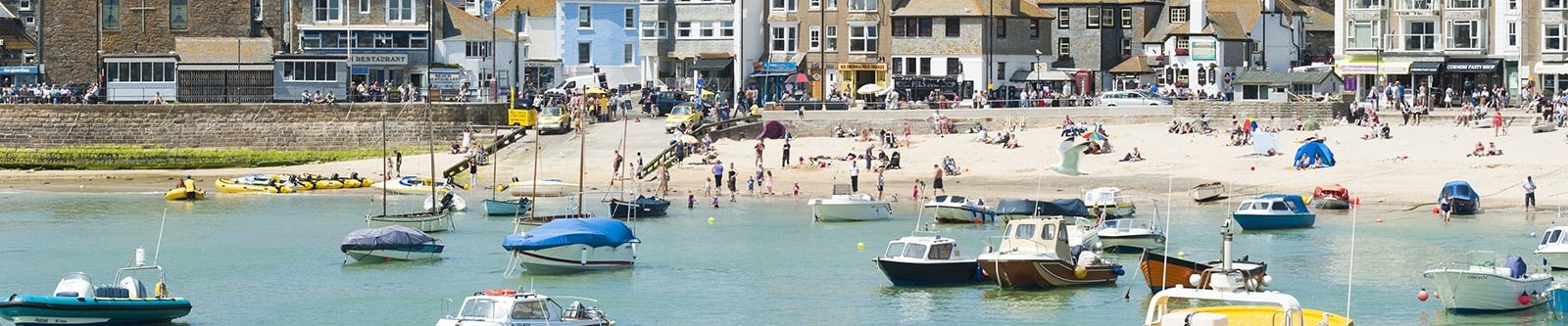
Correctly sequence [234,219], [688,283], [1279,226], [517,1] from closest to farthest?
[688,283], [1279,226], [234,219], [517,1]

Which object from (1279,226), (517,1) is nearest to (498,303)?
(1279,226)

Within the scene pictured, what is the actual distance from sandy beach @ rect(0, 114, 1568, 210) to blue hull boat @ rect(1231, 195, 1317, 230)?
3.40 m

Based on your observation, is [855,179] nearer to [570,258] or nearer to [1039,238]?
[570,258]

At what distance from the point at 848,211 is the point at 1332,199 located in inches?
526

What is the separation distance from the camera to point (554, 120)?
8962 cm

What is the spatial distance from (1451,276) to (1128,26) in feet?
215

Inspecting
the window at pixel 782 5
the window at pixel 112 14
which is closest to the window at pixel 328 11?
the window at pixel 112 14

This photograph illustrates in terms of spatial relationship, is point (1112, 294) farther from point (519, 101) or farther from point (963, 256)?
point (519, 101)

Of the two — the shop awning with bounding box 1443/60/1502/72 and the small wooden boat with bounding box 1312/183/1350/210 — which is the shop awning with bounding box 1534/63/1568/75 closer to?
the shop awning with bounding box 1443/60/1502/72

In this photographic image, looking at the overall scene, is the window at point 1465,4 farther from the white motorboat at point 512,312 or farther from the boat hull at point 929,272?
the white motorboat at point 512,312

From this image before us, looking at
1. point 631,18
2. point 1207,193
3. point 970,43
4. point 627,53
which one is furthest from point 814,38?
point 1207,193

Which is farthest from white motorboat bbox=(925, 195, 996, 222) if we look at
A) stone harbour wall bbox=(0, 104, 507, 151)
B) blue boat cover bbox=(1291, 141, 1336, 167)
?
stone harbour wall bbox=(0, 104, 507, 151)

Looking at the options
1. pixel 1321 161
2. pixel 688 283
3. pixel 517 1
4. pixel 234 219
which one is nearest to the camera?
pixel 688 283

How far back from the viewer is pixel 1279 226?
61.4 meters
